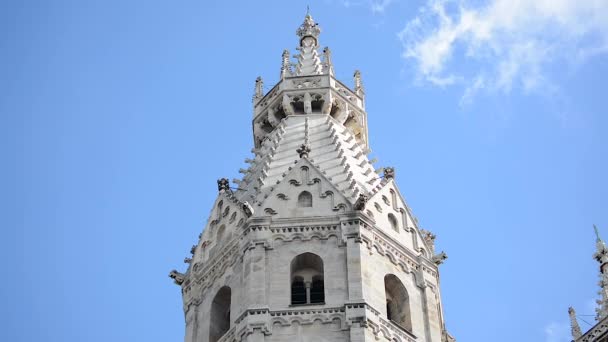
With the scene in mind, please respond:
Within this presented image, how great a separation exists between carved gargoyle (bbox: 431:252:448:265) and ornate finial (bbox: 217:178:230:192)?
21.5 ft

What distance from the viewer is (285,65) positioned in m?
51.8

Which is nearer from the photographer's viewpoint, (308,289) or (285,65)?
(308,289)

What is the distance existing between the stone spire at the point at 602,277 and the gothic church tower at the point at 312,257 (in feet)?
13.7

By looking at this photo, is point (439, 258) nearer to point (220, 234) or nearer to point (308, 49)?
point (220, 234)

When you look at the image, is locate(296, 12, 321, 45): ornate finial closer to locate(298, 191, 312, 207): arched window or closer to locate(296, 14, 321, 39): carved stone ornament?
locate(296, 14, 321, 39): carved stone ornament

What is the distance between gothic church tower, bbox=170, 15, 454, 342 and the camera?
3700 cm

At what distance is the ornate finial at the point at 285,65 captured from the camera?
50.9 m

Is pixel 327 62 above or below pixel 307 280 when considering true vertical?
above

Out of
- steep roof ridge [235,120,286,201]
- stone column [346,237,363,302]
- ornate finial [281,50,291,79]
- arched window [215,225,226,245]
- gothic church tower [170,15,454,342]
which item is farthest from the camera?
ornate finial [281,50,291,79]

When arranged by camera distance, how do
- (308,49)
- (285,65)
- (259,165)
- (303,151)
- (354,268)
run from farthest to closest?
(308,49), (285,65), (259,165), (303,151), (354,268)

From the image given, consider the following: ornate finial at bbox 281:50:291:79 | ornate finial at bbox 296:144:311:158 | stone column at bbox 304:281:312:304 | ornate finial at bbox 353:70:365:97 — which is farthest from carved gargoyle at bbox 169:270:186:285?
ornate finial at bbox 353:70:365:97

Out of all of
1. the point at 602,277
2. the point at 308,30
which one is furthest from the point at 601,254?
the point at 308,30

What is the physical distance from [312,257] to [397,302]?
2.55 meters

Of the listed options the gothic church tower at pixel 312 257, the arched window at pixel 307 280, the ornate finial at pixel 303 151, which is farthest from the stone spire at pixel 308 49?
the arched window at pixel 307 280
